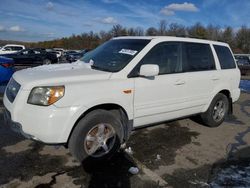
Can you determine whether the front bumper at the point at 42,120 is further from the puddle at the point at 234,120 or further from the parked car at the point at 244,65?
the parked car at the point at 244,65

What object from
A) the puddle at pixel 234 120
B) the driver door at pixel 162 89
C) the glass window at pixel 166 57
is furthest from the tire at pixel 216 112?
the glass window at pixel 166 57

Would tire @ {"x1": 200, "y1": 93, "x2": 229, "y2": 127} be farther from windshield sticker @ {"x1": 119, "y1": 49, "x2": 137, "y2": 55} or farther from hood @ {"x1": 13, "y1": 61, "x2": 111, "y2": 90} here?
hood @ {"x1": 13, "y1": 61, "x2": 111, "y2": 90}

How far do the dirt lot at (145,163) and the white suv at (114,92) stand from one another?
0.35 metres

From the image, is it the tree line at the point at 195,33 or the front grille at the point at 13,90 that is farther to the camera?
the tree line at the point at 195,33

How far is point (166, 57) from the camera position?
469cm

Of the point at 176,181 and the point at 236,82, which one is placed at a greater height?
the point at 236,82

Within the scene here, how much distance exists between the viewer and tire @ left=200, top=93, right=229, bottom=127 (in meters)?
5.77

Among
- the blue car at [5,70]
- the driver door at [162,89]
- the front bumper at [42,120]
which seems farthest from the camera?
the blue car at [5,70]

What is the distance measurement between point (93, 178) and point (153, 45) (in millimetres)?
2322

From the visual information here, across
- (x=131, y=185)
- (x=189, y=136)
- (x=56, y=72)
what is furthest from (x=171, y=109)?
(x=56, y=72)

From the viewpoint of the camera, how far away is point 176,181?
3.62 m

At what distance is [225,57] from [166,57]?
Answer: 2027 millimetres

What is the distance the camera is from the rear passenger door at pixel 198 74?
5008 mm

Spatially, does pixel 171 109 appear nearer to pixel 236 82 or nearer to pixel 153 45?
pixel 153 45
